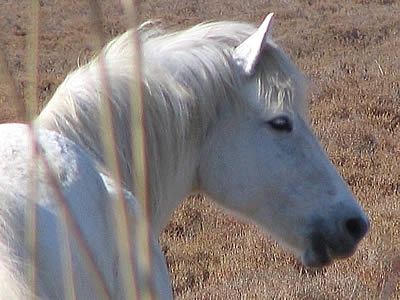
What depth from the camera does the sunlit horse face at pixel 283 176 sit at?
2.48 meters

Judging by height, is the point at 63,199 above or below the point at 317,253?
above

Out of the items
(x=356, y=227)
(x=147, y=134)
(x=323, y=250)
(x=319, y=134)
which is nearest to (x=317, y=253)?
(x=323, y=250)

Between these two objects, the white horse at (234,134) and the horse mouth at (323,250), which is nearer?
the white horse at (234,134)

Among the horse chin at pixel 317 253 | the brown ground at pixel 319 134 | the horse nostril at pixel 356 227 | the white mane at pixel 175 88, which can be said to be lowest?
the brown ground at pixel 319 134

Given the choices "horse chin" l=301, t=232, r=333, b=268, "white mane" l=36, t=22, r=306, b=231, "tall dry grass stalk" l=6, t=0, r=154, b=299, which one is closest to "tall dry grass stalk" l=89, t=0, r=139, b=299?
"tall dry grass stalk" l=6, t=0, r=154, b=299

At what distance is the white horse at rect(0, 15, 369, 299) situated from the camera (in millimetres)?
2369

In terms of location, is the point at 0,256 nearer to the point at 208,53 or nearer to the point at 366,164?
the point at 208,53

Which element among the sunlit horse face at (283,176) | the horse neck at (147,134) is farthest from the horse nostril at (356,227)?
the horse neck at (147,134)

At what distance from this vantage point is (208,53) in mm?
2457

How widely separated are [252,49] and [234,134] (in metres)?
0.29

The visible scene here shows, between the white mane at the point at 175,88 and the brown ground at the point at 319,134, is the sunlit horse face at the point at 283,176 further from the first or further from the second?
the brown ground at the point at 319,134

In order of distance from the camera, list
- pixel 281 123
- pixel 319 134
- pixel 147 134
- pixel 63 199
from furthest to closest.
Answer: pixel 319 134 → pixel 281 123 → pixel 147 134 → pixel 63 199

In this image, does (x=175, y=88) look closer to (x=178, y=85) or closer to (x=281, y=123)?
(x=178, y=85)

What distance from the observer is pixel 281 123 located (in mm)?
2484
